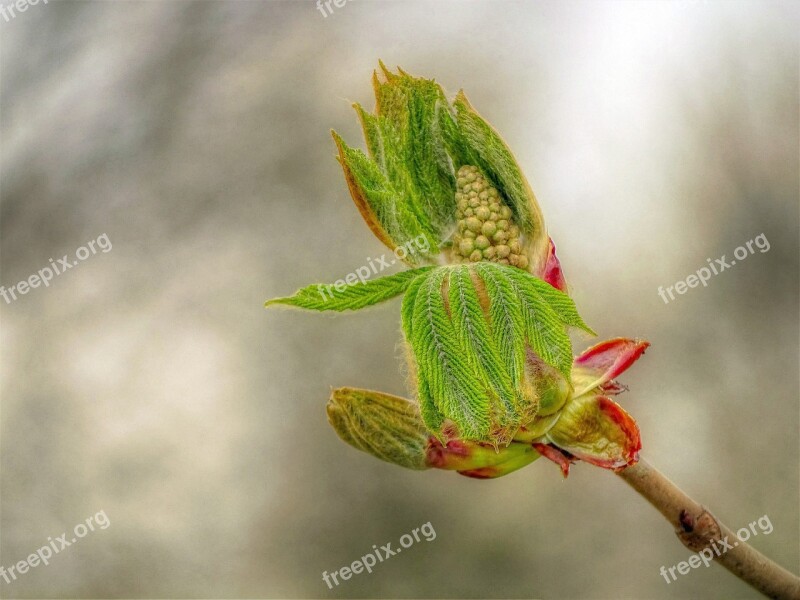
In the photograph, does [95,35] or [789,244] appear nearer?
[789,244]

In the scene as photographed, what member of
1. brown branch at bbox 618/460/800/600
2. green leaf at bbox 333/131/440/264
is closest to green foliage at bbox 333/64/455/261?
green leaf at bbox 333/131/440/264

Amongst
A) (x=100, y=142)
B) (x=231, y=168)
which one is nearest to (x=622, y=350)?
(x=231, y=168)

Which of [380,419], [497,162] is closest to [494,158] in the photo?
[497,162]

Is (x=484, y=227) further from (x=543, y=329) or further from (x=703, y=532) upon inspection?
(x=703, y=532)

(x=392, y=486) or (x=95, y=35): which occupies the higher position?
(x=95, y=35)

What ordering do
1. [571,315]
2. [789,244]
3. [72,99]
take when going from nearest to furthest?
1. [571,315]
2. [789,244]
3. [72,99]

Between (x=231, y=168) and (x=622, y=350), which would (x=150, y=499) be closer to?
(x=231, y=168)

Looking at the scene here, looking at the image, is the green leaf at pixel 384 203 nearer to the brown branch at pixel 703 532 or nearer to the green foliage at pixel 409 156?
the green foliage at pixel 409 156
